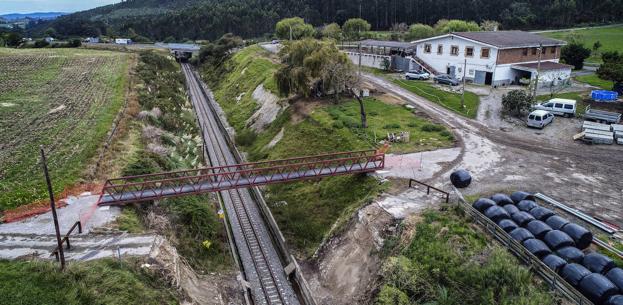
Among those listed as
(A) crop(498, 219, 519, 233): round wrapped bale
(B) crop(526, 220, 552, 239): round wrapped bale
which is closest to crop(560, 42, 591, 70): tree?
(B) crop(526, 220, 552, 239): round wrapped bale

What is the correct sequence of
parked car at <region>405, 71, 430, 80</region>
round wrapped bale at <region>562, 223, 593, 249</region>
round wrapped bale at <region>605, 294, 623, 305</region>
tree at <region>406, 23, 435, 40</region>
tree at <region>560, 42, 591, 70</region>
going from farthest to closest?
tree at <region>406, 23, 435, 40</region>
tree at <region>560, 42, 591, 70</region>
parked car at <region>405, 71, 430, 80</region>
round wrapped bale at <region>562, 223, 593, 249</region>
round wrapped bale at <region>605, 294, 623, 305</region>

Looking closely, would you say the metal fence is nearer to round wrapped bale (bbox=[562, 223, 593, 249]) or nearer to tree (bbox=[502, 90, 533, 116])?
round wrapped bale (bbox=[562, 223, 593, 249])

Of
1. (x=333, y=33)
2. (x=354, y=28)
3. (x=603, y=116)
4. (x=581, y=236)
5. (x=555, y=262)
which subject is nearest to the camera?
(x=555, y=262)

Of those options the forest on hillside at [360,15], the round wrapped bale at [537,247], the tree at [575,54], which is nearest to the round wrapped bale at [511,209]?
the round wrapped bale at [537,247]

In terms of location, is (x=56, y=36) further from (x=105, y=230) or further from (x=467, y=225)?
(x=467, y=225)

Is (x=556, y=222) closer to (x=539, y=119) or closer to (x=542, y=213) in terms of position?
(x=542, y=213)

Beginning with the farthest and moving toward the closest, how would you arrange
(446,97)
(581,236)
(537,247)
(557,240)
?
(446,97) < (581,236) < (557,240) < (537,247)

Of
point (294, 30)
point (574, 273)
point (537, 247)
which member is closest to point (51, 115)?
point (537, 247)
